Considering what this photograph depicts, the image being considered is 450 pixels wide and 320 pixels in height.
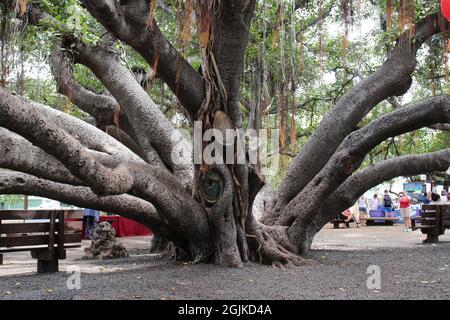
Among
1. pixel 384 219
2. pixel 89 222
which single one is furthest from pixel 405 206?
pixel 89 222

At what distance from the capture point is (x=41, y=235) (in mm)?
6383

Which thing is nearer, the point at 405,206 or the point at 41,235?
the point at 41,235

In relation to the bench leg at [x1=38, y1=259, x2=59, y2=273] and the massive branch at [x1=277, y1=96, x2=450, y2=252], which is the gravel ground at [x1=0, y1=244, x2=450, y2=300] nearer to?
the bench leg at [x1=38, y1=259, x2=59, y2=273]

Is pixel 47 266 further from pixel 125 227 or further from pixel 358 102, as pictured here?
pixel 125 227

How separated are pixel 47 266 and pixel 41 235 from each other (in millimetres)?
409

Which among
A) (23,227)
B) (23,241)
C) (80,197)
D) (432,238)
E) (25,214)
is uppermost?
(80,197)

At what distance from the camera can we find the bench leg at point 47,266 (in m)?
6.39

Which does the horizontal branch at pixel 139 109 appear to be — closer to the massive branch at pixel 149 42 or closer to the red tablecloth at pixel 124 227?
the massive branch at pixel 149 42

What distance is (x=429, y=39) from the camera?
792 centimetres

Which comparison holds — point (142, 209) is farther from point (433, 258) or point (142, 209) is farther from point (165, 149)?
point (433, 258)

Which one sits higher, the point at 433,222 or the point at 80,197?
the point at 80,197

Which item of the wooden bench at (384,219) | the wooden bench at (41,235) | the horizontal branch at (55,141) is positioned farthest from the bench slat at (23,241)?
the wooden bench at (384,219)

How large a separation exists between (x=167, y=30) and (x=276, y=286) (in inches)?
237
